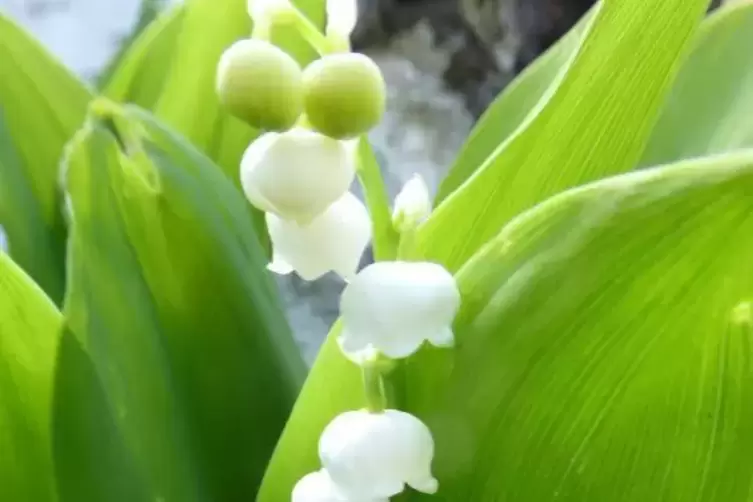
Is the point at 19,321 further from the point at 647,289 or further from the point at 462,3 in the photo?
the point at 462,3

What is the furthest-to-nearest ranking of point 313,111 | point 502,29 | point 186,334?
1. point 502,29
2. point 186,334
3. point 313,111

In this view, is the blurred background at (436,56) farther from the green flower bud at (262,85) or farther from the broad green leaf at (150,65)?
the green flower bud at (262,85)

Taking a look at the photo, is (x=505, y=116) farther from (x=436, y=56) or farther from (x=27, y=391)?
(x=436, y=56)

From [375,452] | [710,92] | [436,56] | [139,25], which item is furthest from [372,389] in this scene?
[436,56]

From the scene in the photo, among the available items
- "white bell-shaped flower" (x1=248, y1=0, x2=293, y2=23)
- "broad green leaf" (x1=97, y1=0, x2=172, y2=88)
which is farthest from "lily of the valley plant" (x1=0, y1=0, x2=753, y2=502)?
"broad green leaf" (x1=97, y1=0, x2=172, y2=88)

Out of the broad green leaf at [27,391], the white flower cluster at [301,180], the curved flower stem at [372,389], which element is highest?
the white flower cluster at [301,180]

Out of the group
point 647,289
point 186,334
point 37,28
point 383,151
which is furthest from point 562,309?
point 37,28

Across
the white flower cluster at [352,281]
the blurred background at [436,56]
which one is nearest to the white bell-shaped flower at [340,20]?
the white flower cluster at [352,281]
